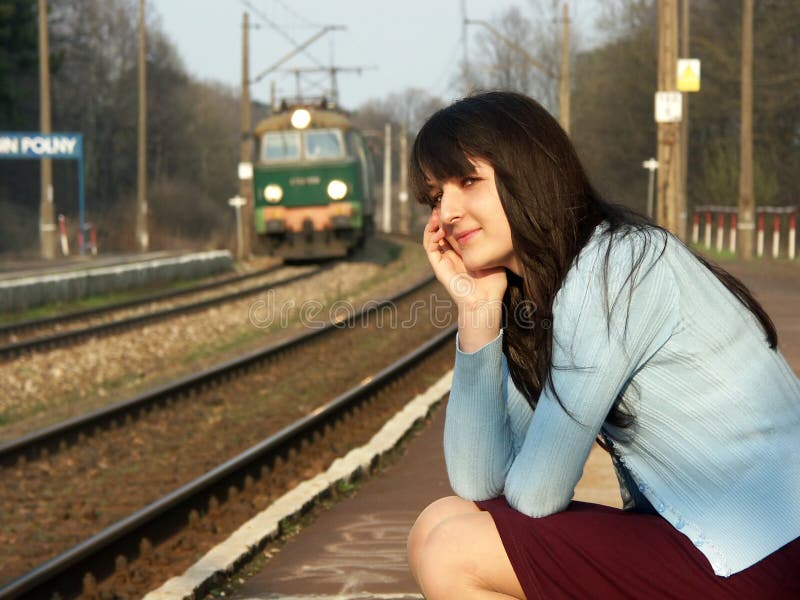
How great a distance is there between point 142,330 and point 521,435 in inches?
534

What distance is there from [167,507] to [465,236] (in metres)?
3.90

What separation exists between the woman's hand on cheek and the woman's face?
72mm

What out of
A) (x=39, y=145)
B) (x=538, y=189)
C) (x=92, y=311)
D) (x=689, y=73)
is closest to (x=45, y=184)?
(x=39, y=145)

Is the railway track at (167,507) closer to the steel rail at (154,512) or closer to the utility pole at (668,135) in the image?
the steel rail at (154,512)

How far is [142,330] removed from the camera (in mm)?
16219

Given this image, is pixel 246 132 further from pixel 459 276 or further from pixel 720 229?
pixel 459 276

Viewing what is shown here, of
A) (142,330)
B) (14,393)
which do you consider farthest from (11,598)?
(142,330)

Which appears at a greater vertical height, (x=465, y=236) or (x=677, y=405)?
(x=465, y=236)

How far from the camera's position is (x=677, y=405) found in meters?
2.49

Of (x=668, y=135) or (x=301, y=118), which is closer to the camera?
(x=668, y=135)

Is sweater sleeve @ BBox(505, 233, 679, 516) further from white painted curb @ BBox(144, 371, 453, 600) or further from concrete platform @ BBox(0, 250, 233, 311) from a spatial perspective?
concrete platform @ BBox(0, 250, 233, 311)

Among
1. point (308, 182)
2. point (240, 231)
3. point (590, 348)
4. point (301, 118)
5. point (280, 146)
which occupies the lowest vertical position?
point (240, 231)

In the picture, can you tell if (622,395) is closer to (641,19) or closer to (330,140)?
(330,140)

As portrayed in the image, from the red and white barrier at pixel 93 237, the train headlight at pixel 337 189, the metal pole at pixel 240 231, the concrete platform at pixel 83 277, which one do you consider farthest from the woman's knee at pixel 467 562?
the red and white barrier at pixel 93 237
